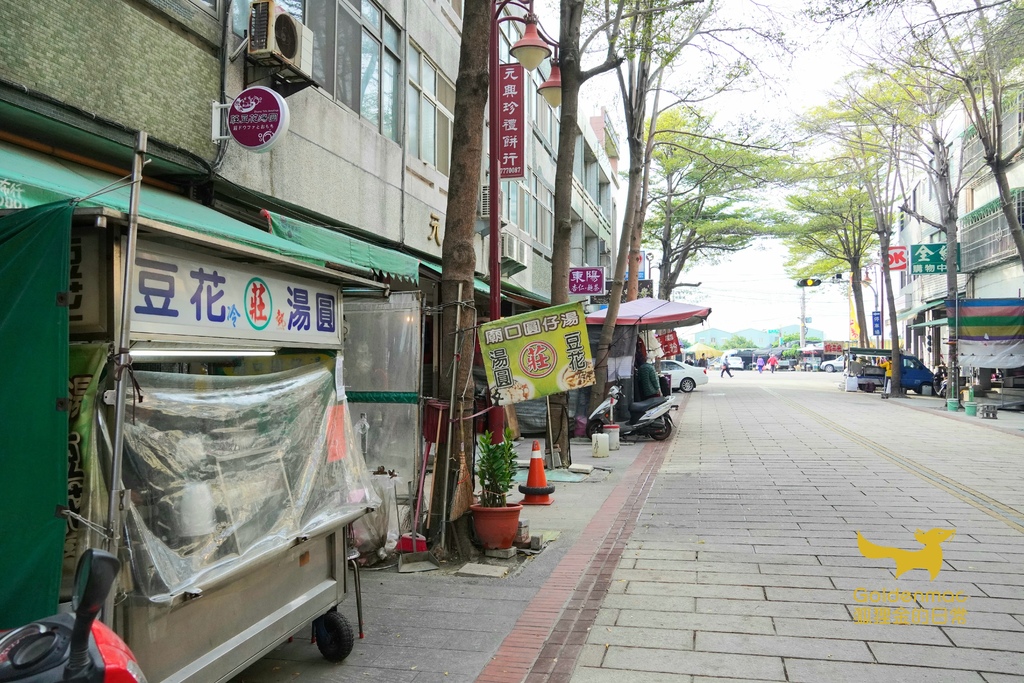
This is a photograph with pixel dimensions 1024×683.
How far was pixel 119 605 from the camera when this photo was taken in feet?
9.66

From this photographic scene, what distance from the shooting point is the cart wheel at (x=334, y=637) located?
14.7 feet

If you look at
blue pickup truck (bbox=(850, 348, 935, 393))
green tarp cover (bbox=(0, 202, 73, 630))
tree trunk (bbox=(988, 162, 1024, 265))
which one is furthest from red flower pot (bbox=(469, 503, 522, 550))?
→ blue pickup truck (bbox=(850, 348, 935, 393))

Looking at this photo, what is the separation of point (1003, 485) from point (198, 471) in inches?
393

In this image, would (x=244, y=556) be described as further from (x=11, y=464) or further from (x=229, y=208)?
(x=229, y=208)

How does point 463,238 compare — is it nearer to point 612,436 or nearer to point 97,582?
point 97,582

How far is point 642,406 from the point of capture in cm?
1661

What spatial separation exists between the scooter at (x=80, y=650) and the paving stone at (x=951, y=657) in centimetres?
395

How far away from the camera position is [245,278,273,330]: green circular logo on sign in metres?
3.93

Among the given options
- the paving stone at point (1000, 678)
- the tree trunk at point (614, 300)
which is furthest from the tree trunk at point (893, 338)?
the paving stone at point (1000, 678)

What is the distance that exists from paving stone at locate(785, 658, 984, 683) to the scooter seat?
12190 millimetres

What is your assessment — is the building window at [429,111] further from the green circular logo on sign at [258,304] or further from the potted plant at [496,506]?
the green circular logo on sign at [258,304]

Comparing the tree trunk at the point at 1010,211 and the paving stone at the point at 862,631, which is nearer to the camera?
the paving stone at the point at 862,631

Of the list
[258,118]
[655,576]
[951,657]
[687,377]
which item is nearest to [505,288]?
[258,118]

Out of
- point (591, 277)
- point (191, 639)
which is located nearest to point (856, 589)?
Answer: point (191, 639)
